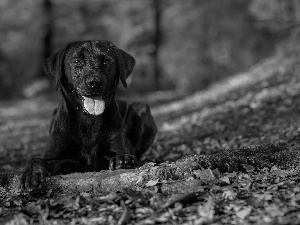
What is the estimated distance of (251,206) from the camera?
12.7ft

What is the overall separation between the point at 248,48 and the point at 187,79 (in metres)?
3.73

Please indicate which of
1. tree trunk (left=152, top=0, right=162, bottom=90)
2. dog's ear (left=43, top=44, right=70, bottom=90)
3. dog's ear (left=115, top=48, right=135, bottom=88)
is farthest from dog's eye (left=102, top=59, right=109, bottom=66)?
tree trunk (left=152, top=0, right=162, bottom=90)

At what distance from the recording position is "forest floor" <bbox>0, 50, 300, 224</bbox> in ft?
12.5

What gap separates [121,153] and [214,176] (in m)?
1.20

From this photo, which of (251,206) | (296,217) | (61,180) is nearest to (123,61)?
(61,180)

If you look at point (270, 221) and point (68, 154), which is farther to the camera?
point (68, 154)

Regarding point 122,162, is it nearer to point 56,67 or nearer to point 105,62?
point 105,62

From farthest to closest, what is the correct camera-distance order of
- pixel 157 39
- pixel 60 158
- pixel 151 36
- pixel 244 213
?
pixel 151 36 → pixel 157 39 → pixel 60 158 → pixel 244 213

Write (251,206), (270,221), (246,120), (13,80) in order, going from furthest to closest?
1. (13,80)
2. (246,120)
3. (251,206)
4. (270,221)

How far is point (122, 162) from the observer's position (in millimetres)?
5035

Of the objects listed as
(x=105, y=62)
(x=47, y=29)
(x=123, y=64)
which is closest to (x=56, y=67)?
(x=105, y=62)

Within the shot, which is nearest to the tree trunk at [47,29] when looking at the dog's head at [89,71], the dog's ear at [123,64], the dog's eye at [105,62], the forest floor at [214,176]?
the forest floor at [214,176]

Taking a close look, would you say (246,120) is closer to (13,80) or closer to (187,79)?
(187,79)

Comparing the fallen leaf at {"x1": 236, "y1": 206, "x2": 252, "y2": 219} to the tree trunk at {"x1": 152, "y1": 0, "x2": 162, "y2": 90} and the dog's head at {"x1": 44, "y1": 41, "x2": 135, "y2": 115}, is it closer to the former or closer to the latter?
the dog's head at {"x1": 44, "y1": 41, "x2": 135, "y2": 115}
